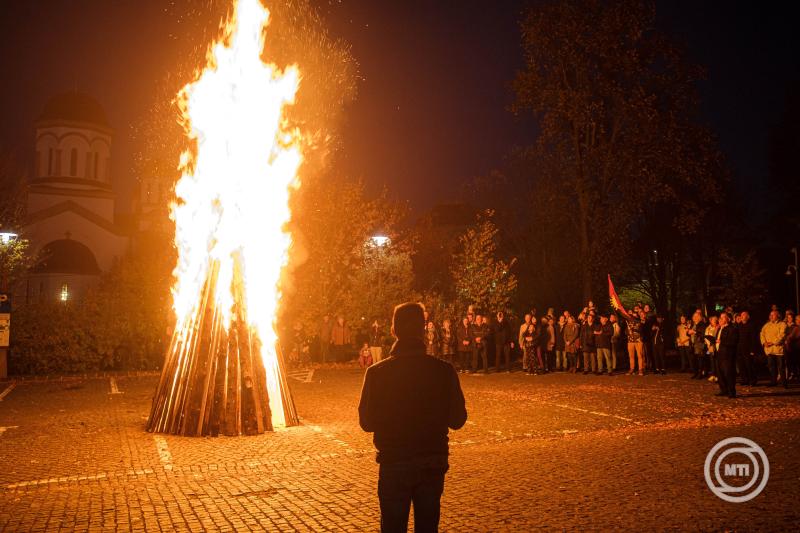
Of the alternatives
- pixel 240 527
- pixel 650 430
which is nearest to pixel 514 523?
pixel 240 527

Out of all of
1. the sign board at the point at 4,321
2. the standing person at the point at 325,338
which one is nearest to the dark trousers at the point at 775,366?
the standing person at the point at 325,338

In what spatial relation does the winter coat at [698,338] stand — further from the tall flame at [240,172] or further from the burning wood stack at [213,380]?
the burning wood stack at [213,380]

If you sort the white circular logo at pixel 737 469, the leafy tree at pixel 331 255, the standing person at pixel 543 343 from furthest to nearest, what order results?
the leafy tree at pixel 331 255
the standing person at pixel 543 343
the white circular logo at pixel 737 469

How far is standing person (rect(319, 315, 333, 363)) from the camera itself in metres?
27.4

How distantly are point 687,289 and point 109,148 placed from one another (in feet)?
167

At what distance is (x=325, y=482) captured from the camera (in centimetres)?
817

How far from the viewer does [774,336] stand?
1808cm

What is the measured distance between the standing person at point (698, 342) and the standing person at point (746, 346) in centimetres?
187

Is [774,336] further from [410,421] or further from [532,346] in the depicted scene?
[410,421]

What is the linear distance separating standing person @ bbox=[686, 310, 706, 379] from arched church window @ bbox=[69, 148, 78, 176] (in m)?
54.8

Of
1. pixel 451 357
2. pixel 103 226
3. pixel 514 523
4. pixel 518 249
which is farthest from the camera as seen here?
pixel 103 226

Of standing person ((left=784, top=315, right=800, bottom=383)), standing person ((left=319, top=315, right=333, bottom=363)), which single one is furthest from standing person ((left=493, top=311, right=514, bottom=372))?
standing person ((left=784, top=315, right=800, bottom=383))

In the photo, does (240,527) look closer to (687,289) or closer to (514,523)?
(514,523)

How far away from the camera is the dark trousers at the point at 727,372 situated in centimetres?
1527
